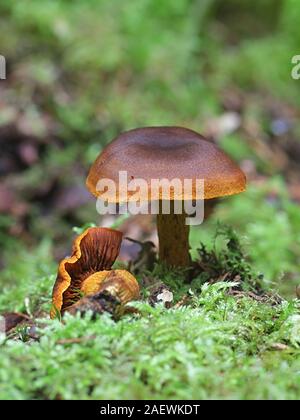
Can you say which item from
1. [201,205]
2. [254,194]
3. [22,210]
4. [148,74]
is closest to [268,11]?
[148,74]

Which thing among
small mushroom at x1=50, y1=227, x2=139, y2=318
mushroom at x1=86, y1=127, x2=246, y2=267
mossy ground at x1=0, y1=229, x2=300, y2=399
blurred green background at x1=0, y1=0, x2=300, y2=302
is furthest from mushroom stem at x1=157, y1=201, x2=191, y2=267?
blurred green background at x1=0, y1=0, x2=300, y2=302

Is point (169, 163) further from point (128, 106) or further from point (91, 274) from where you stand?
point (128, 106)

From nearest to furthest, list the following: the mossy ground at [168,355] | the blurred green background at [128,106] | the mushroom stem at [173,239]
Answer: the mossy ground at [168,355] → the mushroom stem at [173,239] → the blurred green background at [128,106]

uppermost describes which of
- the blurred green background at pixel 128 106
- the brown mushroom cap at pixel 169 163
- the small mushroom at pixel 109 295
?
the blurred green background at pixel 128 106

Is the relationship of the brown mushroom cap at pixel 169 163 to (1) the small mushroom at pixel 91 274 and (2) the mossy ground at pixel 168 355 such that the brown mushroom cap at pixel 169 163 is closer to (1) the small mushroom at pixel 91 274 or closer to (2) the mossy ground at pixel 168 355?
(1) the small mushroom at pixel 91 274

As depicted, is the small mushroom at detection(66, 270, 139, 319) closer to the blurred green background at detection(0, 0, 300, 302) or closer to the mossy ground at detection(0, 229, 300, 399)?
the mossy ground at detection(0, 229, 300, 399)

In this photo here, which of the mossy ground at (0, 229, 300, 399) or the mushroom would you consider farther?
the mushroom

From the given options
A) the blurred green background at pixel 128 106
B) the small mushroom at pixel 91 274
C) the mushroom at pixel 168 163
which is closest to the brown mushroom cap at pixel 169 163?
the mushroom at pixel 168 163
